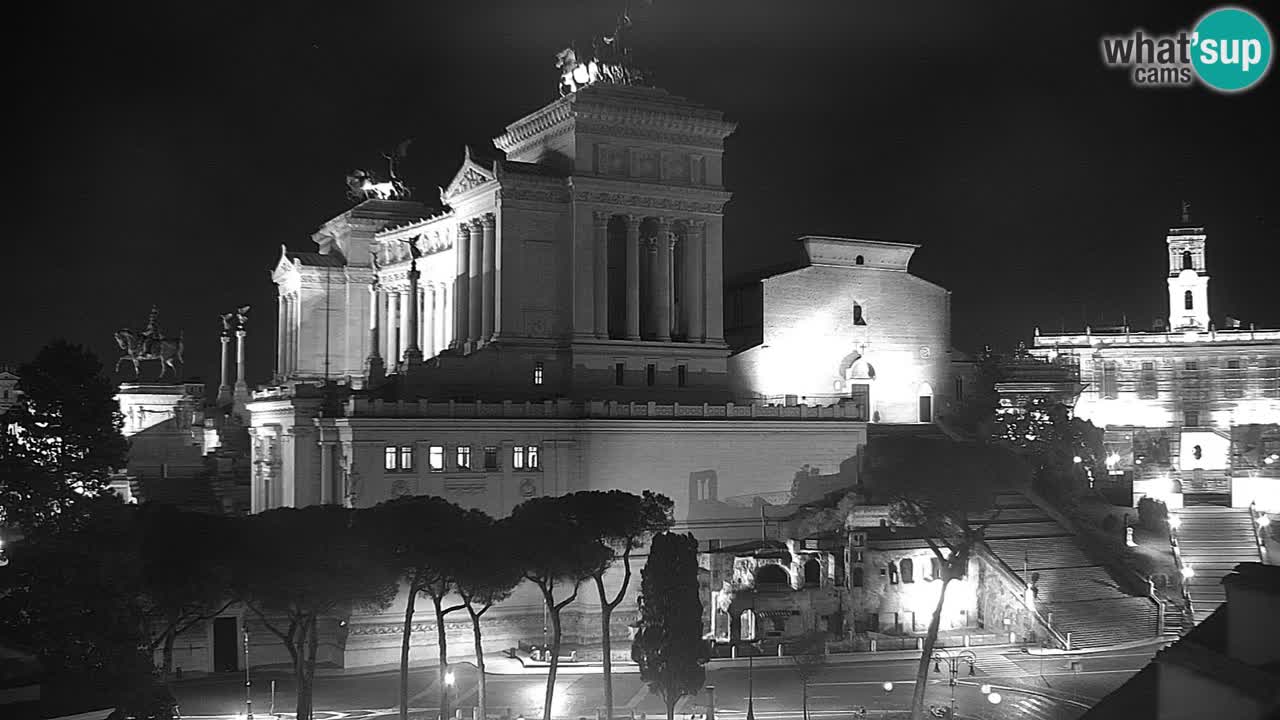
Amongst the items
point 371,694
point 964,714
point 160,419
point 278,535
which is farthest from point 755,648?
point 160,419

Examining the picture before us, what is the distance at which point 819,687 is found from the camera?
189ft

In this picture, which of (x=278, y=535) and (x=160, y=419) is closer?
(x=278, y=535)

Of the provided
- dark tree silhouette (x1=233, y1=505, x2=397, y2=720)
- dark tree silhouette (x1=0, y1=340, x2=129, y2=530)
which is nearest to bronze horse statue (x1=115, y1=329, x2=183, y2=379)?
dark tree silhouette (x1=0, y1=340, x2=129, y2=530)

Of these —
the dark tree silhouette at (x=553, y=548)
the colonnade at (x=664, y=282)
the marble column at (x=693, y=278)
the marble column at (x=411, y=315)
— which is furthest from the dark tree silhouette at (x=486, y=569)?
the marble column at (x=411, y=315)

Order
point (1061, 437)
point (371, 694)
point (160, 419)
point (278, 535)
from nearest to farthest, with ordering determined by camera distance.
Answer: point (278, 535), point (371, 694), point (1061, 437), point (160, 419)

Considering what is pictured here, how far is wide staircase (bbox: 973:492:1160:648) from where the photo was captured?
216ft

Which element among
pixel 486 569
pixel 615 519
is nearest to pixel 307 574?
pixel 486 569

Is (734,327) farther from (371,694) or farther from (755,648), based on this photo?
(371,694)

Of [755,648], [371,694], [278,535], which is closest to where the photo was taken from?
[278,535]

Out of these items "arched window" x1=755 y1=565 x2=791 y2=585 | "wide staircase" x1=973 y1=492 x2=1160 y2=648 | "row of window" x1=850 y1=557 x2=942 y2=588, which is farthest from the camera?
"row of window" x1=850 y1=557 x2=942 y2=588

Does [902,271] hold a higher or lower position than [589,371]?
higher

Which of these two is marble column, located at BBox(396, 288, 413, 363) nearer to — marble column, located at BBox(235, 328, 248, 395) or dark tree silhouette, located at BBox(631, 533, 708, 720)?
marble column, located at BBox(235, 328, 248, 395)

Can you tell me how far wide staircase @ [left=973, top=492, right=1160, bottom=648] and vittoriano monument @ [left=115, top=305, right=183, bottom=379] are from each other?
62980 millimetres

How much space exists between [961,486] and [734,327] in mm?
26545
